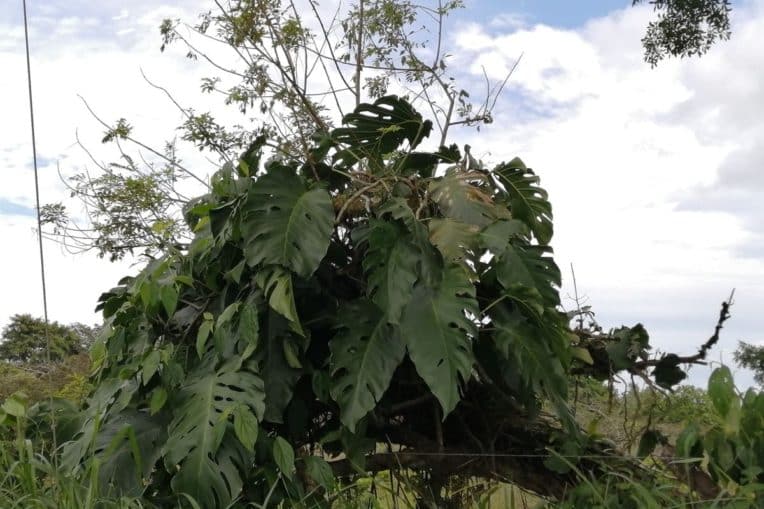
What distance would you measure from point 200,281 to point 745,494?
2.40 meters

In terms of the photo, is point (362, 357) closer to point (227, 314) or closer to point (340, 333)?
point (340, 333)

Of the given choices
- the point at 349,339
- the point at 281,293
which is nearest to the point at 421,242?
the point at 349,339

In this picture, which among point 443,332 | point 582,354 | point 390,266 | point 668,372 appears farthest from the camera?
point 668,372

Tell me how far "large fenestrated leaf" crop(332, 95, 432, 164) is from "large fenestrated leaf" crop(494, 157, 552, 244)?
0.42m

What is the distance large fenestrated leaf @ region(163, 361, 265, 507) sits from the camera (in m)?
3.05

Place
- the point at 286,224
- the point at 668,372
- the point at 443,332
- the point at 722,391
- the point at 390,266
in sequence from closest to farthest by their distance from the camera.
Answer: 1. the point at 443,332
2. the point at 390,266
3. the point at 286,224
4. the point at 722,391
5. the point at 668,372

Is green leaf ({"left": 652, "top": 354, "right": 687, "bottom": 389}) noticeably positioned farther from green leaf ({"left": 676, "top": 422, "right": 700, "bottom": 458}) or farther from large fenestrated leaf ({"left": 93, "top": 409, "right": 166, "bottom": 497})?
large fenestrated leaf ({"left": 93, "top": 409, "right": 166, "bottom": 497})

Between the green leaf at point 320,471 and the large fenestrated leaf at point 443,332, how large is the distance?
588 millimetres

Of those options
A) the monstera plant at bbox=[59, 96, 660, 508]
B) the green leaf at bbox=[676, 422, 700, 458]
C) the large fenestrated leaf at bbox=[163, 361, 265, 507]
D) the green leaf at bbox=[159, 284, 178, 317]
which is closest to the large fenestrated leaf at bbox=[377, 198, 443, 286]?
the monstera plant at bbox=[59, 96, 660, 508]

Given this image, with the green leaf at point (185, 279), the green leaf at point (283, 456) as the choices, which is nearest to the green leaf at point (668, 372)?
the green leaf at point (283, 456)

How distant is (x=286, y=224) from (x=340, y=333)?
47cm

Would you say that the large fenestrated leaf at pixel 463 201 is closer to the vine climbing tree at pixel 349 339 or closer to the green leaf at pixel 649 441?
the vine climbing tree at pixel 349 339

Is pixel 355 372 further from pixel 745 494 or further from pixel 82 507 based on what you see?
pixel 745 494

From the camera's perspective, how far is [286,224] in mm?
3270
